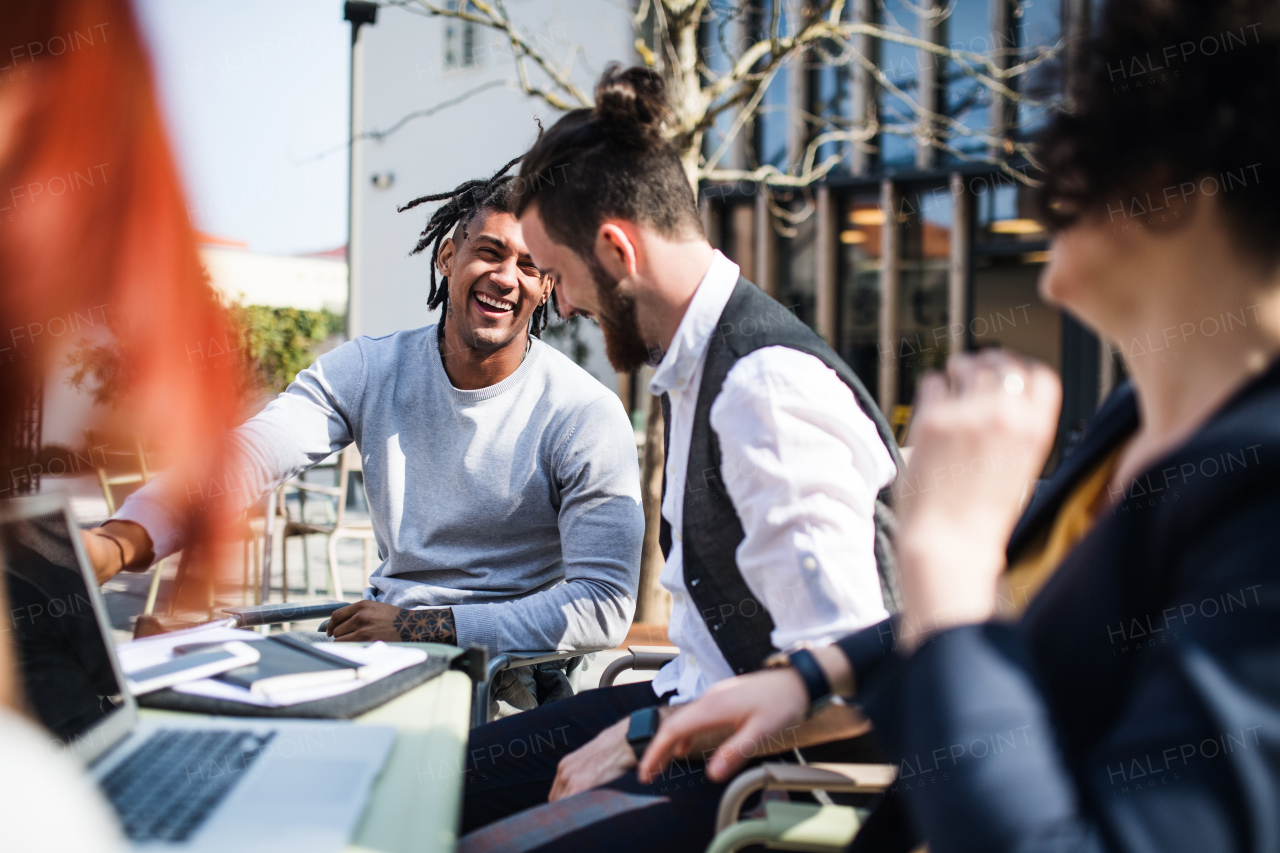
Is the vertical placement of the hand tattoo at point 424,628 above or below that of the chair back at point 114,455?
below

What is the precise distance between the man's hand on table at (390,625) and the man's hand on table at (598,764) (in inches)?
19.4

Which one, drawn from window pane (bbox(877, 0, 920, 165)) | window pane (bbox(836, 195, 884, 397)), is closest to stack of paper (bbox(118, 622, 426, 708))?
window pane (bbox(836, 195, 884, 397))

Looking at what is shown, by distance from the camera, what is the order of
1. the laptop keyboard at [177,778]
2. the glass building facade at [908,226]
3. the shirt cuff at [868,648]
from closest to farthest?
1. the laptop keyboard at [177,778]
2. the shirt cuff at [868,648]
3. the glass building facade at [908,226]

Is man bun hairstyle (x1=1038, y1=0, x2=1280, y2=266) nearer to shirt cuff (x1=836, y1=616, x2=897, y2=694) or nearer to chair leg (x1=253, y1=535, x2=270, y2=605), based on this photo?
shirt cuff (x1=836, y1=616, x2=897, y2=694)

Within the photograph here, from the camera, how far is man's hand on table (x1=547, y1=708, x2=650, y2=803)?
5.18ft

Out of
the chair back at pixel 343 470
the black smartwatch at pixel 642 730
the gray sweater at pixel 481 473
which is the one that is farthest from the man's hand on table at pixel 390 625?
the chair back at pixel 343 470

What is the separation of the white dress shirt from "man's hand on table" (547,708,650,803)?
0.20m

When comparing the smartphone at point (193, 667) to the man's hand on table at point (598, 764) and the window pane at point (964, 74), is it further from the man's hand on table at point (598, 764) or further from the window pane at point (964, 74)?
the window pane at point (964, 74)

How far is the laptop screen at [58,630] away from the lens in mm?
808

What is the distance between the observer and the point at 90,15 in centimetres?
45

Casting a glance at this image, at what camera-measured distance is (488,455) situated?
248 cm

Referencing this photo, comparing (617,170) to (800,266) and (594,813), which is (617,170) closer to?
(594,813)

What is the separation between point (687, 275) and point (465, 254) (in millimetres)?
1051

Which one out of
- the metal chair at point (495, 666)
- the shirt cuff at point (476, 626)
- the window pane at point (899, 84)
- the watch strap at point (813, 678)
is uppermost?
the window pane at point (899, 84)
